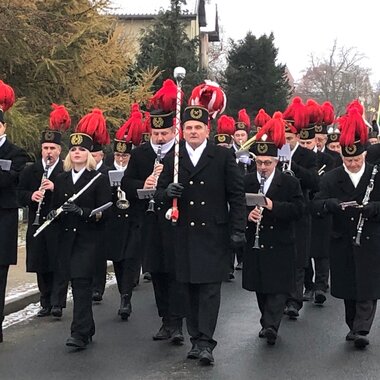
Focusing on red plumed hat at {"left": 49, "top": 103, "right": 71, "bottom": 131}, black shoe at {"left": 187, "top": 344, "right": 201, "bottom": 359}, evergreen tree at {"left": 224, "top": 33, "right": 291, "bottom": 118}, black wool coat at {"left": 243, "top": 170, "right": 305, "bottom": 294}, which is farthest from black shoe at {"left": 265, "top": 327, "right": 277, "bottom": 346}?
evergreen tree at {"left": 224, "top": 33, "right": 291, "bottom": 118}

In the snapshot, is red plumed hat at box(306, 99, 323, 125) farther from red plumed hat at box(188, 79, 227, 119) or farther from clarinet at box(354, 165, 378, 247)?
red plumed hat at box(188, 79, 227, 119)

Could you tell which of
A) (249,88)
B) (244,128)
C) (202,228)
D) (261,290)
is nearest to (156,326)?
(261,290)

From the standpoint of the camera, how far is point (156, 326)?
8.55m

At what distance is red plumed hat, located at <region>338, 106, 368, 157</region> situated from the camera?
7719mm

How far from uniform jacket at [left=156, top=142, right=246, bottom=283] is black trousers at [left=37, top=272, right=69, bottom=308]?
2296 millimetres

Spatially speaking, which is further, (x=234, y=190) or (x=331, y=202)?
(x=331, y=202)

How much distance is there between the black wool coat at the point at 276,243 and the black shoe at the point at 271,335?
36 cm

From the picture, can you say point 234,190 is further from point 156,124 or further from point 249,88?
point 249,88

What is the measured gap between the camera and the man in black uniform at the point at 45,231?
9.00 metres

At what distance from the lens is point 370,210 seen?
24.2 ft

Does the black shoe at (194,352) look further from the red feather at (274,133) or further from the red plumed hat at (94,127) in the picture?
the red plumed hat at (94,127)

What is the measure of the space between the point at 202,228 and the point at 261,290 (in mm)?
1085

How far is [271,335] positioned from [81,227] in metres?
2.06

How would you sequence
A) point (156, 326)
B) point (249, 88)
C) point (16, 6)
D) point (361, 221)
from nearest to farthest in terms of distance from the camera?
point (361, 221)
point (156, 326)
point (16, 6)
point (249, 88)
